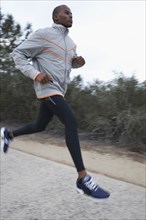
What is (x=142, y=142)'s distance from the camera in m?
8.59

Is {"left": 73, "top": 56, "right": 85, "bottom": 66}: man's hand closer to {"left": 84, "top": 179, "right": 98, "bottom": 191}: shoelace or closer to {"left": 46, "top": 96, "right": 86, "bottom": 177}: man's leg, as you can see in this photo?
{"left": 46, "top": 96, "right": 86, "bottom": 177}: man's leg

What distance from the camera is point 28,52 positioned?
3.93 m

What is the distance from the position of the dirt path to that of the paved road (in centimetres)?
36

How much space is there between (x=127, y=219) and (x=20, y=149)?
13.1 feet

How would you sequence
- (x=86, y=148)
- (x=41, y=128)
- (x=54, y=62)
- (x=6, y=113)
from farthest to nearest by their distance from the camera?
(x=6, y=113) → (x=86, y=148) → (x=41, y=128) → (x=54, y=62)

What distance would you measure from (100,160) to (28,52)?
3.97m

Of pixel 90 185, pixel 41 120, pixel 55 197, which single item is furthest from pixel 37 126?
pixel 55 197

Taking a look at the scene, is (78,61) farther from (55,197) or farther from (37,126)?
(55,197)

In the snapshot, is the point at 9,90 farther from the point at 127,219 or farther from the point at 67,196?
the point at 127,219

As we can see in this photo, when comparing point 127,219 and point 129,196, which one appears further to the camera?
point 129,196

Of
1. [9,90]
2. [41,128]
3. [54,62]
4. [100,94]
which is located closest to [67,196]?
[41,128]

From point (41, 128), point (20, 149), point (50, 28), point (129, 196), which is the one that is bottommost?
point (20, 149)

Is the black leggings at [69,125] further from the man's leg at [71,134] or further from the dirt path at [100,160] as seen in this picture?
the dirt path at [100,160]

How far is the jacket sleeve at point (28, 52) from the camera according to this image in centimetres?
386
